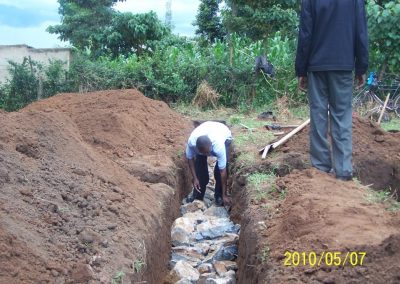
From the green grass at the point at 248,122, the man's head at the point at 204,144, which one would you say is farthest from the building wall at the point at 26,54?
the man's head at the point at 204,144

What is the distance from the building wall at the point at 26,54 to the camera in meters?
16.5

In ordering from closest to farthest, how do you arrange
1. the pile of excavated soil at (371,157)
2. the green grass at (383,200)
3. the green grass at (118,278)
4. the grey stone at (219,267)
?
the green grass at (118,278) < the green grass at (383,200) < the grey stone at (219,267) < the pile of excavated soil at (371,157)

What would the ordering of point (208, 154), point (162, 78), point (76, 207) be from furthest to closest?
1. point (162, 78)
2. point (208, 154)
3. point (76, 207)

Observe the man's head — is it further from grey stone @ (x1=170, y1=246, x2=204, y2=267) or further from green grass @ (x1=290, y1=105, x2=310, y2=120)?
green grass @ (x1=290, y1=105, x2=310, y2=120)

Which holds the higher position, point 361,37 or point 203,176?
point 361,37

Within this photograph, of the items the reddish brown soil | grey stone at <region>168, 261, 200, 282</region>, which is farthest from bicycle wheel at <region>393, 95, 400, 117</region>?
grey stone at <region>168, 261, 200, 282</region>

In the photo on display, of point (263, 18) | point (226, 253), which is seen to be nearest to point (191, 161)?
point (226, 253)

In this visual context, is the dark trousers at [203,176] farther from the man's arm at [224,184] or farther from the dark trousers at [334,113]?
A: the dark trousers at [334,113]

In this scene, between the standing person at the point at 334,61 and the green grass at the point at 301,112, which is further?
the green grass at the point at 301,112

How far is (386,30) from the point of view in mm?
13102

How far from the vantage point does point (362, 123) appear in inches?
346


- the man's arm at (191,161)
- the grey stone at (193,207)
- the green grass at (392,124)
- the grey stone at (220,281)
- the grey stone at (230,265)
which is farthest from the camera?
the green grass at (392,124)

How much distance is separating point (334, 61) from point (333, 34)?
28cm

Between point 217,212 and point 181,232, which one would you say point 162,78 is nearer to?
point 217,212
